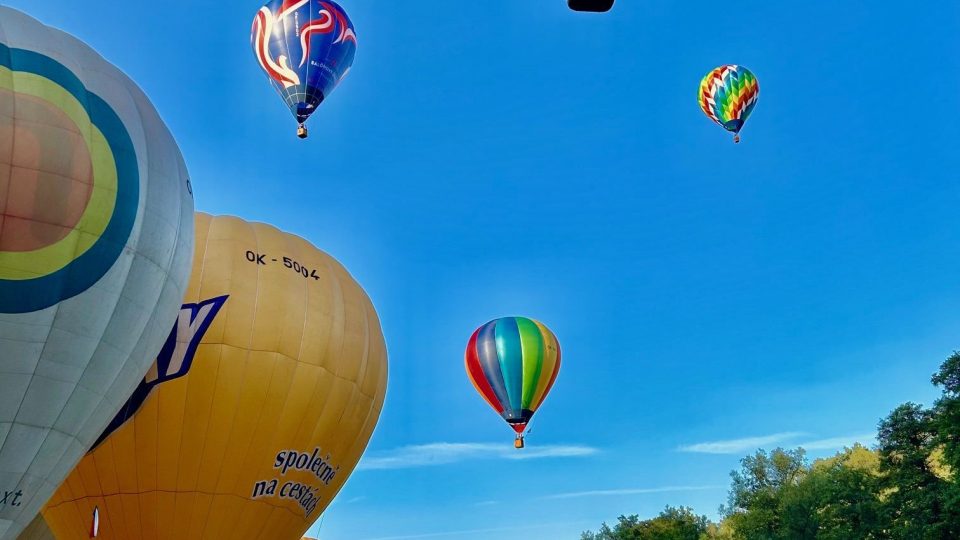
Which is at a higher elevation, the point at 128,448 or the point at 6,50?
the point at 6,50

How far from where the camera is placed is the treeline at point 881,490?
2909 centimetres

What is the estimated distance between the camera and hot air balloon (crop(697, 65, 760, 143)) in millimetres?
37156

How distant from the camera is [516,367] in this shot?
1180 inches

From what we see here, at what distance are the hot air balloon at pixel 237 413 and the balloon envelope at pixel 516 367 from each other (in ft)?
42.6

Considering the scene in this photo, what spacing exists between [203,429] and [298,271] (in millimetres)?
3987

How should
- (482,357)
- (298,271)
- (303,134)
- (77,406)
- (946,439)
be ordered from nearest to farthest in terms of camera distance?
(77,406), (298,271), (303,134), (946,439), (482,357)

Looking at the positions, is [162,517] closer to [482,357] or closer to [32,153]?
[32,153]

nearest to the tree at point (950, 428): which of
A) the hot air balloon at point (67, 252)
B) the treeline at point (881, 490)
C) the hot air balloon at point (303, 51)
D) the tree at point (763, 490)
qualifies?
the treeline at point (881, 490)

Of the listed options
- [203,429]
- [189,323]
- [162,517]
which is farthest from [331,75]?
[162,517]

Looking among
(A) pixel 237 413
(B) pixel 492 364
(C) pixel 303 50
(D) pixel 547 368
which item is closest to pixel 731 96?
(D) pixel 547 368

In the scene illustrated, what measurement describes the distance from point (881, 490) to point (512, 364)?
57.8 ft

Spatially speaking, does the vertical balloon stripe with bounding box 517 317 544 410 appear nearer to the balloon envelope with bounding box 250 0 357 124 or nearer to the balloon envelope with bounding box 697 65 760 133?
the balloon envelope with bounding box 250 0 357 124

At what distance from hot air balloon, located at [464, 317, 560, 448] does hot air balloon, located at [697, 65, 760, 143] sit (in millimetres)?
14797

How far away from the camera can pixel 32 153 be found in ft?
32.5
